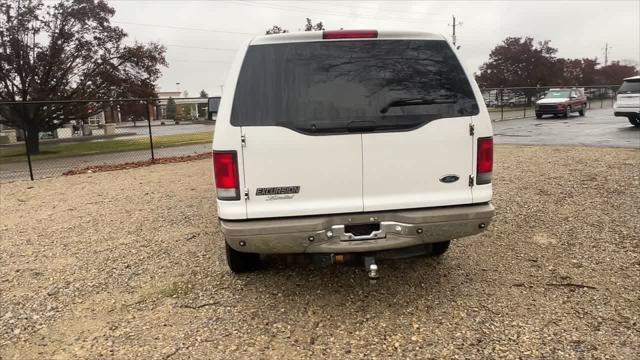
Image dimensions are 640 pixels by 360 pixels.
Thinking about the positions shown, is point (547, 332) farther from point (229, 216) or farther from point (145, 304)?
point (145, 304)

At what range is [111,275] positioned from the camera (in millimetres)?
4621

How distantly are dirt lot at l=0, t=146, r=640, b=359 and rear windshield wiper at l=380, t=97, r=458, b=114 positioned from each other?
60.0 inches

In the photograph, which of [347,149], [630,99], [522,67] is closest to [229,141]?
[347,149]

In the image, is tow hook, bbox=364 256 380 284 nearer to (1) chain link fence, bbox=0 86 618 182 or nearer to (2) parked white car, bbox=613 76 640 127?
(1) chain link fence, bbox=0 86 618 182

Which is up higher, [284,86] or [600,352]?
[284,86]

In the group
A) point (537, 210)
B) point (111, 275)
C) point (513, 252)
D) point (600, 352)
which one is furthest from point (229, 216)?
point (537, 210)

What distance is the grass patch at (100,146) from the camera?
45.7 ft

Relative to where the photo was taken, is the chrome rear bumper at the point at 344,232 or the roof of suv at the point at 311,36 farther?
the roof of suv at the point at 311,36

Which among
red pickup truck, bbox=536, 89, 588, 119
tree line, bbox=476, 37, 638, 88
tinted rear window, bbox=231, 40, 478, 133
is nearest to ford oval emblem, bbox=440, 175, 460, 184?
tinted rear window, bbox=231, 40, 478, 133

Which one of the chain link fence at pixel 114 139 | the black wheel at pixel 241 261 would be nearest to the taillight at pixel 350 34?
the black wheel at pixel 241 261

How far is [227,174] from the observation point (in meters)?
3.25

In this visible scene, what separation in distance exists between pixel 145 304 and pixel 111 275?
0.90m

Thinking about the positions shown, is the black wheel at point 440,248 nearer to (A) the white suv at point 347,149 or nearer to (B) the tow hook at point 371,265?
(A) the white suv at point 347,149

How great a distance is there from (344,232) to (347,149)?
0.56 metres
